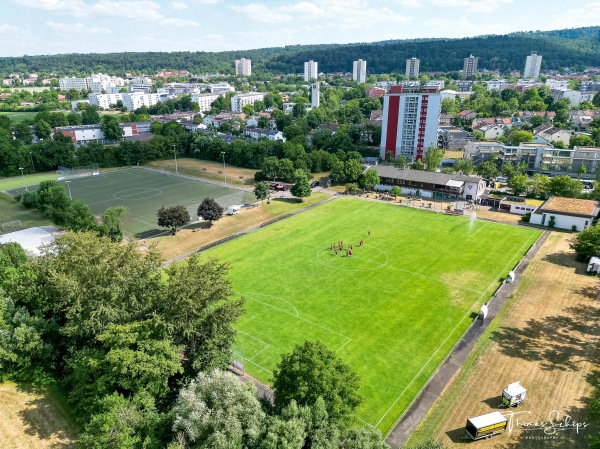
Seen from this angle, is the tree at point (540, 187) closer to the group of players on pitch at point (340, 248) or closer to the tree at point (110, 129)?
the group of players on pitch at point (340, 248)

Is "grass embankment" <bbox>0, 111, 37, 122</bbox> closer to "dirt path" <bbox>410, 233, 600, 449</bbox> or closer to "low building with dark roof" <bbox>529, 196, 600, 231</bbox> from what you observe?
"low building with dark roof" <bbox>529, 196, 600, 231</bbox>

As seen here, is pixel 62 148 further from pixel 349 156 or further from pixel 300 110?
pixel 300 110

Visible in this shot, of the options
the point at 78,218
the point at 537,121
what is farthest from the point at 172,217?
the point at 537,121

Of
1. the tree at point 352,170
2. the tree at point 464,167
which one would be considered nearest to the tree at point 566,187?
the tree at point 464,167

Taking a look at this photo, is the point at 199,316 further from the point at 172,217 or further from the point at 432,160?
the point at 432,160

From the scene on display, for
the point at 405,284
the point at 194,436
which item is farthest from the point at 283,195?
the point at 194,436

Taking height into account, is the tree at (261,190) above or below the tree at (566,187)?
below

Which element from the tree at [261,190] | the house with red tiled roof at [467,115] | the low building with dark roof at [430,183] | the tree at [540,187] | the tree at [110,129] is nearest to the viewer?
the tree at [540,187]
